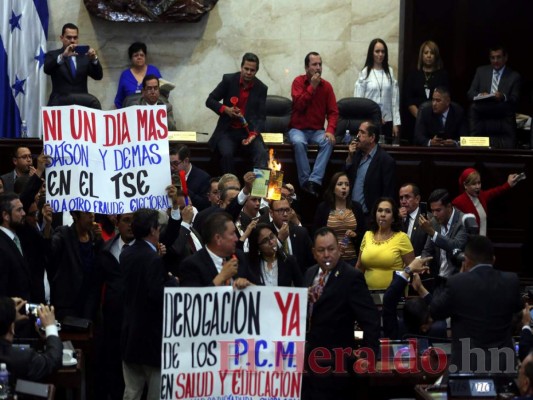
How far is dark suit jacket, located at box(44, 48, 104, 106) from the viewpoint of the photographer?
53.1 ft

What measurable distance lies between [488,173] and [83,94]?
495 centimetres

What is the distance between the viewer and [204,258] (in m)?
9.93

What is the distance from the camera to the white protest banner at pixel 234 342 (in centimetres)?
963

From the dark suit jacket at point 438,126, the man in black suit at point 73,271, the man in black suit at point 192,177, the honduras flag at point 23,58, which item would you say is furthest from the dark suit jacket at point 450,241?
the honduras flag at point 23,58

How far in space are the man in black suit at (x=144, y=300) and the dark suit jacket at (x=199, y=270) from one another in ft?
0.79

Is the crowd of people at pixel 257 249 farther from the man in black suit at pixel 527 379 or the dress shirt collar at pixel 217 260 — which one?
the man in black suit at pixel 527 379

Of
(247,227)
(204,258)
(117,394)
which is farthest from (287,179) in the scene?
(204,258)

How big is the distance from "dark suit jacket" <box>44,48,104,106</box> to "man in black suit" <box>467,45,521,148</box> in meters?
4.69

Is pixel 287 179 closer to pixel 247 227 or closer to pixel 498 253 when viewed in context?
pixel 498 253

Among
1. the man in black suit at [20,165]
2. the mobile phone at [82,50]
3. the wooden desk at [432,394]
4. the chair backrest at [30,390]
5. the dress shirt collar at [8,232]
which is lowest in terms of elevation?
the wooden desk at [432,394]

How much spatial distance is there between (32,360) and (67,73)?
25.6ft

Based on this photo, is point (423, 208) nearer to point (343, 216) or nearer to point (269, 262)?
point (343, 216)

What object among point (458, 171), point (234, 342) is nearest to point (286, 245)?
point (234, 342)

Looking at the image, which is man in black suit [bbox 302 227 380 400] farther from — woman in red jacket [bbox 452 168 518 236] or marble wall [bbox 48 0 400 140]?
marble wall [bbox 48 0 400 140]
